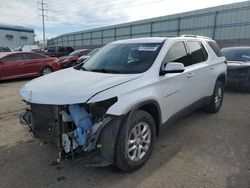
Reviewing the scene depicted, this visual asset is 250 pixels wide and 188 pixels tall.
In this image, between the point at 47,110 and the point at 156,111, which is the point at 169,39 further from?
the point at 47,110

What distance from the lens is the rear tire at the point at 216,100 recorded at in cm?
570

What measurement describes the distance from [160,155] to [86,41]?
41.4 meters

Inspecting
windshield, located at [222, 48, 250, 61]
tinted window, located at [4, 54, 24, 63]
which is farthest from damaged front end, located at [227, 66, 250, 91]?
tinted window, located at [4, 54, 24, 63]

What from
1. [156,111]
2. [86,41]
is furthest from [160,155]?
[86,41]

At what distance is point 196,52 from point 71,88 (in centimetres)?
Result: 299

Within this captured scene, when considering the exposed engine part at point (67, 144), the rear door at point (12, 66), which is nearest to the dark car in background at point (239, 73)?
the exposed engine part at point (67, 144)

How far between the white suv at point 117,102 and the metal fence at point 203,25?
19378 millimetres

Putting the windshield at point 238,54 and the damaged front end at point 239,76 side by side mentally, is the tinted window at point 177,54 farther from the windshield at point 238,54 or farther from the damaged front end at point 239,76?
the windshield at point 238,54

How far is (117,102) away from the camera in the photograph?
2965mm

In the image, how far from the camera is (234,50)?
940 cm

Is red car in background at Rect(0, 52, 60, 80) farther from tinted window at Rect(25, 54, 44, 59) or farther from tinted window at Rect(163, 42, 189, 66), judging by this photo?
tinted window at Rect(163, 42, 189, 66)

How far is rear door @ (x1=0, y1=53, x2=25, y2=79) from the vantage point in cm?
1115

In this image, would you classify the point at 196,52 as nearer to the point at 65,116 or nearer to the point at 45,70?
the point at 65,116

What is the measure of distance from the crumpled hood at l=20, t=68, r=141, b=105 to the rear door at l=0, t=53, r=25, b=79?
Result: 8.68 m
